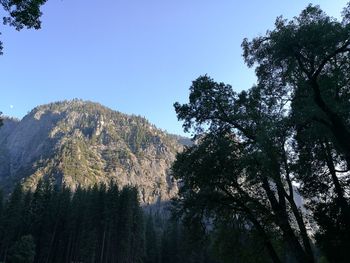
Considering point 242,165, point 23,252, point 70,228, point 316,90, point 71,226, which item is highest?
point 71,226

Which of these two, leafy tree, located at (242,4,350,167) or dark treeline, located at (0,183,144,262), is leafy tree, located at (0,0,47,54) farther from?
dark treeline, located at (0,183,144,262)

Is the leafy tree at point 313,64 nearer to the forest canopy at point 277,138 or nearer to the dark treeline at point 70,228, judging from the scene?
the forest canopy at point 277,138

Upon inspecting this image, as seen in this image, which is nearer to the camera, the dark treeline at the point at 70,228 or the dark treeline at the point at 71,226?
the dark treeline at the point at 70,228

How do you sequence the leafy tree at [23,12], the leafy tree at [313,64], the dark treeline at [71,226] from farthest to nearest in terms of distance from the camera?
1. the dark treeline at [71,226]
2. the leafy tree at [313,64]
3. the leafy tree at [23,12]

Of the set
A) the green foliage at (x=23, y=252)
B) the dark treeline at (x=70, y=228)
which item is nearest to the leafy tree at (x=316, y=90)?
the dark treeline at (x=70, y=228)

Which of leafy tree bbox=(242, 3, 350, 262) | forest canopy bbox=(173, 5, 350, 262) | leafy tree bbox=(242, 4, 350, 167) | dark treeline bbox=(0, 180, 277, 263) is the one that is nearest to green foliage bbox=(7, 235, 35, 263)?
dark treeline bbox=(0, 180, 277, 263)

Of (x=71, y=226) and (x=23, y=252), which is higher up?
(x=71, y=226)

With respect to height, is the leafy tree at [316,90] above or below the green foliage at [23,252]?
below

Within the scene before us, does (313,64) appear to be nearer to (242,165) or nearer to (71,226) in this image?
(242,165)

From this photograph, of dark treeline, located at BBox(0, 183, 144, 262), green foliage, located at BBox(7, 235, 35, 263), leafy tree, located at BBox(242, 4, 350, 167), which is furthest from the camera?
dark treeline, located at BBox(0, 183, 144, 262)

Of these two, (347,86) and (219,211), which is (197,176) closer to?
(219,211)

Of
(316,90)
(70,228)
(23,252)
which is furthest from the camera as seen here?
(70,228)

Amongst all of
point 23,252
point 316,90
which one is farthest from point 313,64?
point 23,252

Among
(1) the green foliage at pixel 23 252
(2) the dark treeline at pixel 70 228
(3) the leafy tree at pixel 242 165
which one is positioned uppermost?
(2) the dark treeline at pixel 70 228
